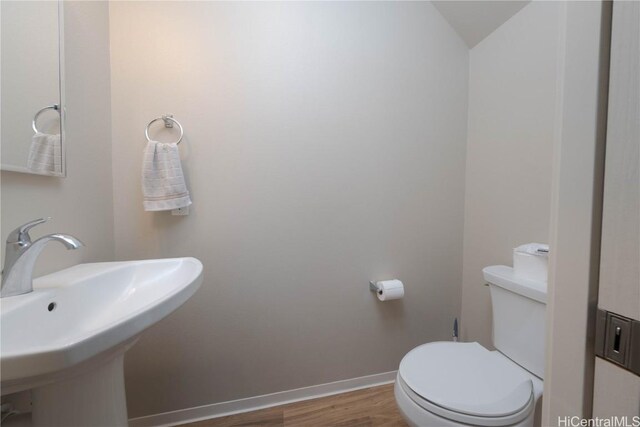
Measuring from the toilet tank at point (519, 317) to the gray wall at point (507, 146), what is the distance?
0.84 feet

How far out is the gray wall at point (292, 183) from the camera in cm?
117

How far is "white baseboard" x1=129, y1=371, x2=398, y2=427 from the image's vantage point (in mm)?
1204

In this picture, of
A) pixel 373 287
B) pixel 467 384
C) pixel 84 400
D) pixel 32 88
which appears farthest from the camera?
pixel 373 287

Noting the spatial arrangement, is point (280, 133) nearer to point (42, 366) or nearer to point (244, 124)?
point (244, 124)

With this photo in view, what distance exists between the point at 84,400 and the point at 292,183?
105 cm

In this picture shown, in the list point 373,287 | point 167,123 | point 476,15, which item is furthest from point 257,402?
point 476,15

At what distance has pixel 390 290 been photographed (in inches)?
54.0

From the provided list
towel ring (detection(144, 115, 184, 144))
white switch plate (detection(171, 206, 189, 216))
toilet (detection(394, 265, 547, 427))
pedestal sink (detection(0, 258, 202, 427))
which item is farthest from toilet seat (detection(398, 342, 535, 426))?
towel ring (detection(144, 115, 184, 144))

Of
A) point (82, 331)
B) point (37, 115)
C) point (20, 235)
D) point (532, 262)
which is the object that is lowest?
point (82, 331)

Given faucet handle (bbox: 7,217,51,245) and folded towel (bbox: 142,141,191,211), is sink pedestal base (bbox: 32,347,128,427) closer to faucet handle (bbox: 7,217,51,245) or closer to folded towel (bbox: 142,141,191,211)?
faucet handle (bbox: 7,217,51,245)

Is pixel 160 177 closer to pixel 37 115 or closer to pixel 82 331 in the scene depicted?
pixel 37 115

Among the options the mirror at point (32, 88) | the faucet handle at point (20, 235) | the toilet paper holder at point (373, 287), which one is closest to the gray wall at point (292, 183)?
the toilet paper holder at point (373, 287)

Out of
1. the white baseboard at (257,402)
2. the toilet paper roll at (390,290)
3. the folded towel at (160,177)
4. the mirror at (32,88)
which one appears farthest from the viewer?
the toilet paper roll at (390,290)

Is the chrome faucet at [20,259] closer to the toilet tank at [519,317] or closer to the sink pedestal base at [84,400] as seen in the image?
the sink pedestal base at [84,400]
